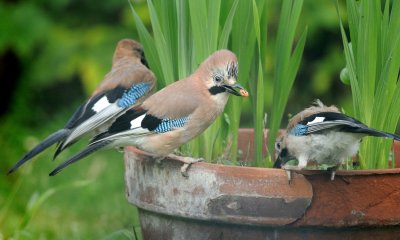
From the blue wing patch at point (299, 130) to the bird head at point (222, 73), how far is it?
0.76 ft

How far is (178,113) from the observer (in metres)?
3.35

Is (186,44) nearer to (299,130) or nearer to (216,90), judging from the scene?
(216,90)

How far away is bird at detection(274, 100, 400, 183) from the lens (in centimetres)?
297

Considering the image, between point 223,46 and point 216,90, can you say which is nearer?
point 216,90

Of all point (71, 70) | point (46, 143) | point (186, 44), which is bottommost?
point (71, 70)

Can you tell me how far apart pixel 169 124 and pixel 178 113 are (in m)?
0.05

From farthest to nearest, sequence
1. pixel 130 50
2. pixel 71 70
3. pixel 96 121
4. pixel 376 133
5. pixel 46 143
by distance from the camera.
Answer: pixel 71 70
pixel 130 50
pixel 96 121
pixel 46 143
pixel 376 133

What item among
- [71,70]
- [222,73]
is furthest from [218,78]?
[71,70]

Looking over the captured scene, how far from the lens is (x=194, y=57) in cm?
358

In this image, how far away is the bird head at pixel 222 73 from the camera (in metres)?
3.23

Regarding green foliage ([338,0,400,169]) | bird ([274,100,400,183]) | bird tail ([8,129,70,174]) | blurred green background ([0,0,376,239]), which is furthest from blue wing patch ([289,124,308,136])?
blurred green background ([0,0,376,239])

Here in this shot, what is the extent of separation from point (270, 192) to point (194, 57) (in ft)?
2.64

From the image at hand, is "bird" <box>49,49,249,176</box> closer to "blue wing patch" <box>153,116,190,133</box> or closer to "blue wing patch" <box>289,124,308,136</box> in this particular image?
"blue wing patch" <box>153,116,190,133</box>

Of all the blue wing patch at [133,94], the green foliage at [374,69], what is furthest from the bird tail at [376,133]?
the blue wing patch at [133,94]
